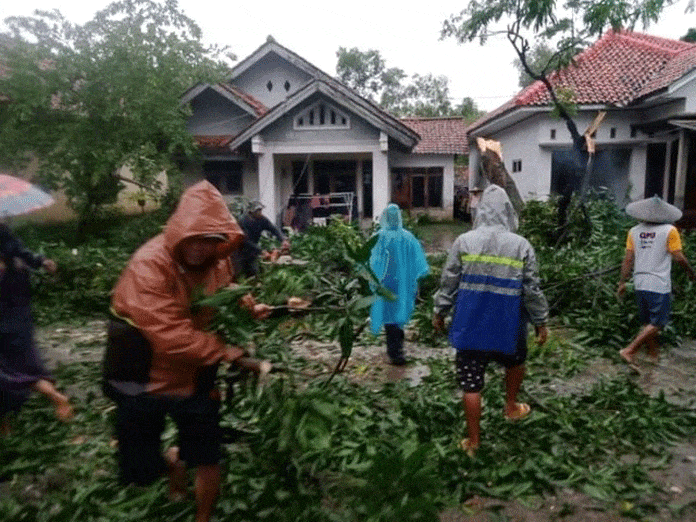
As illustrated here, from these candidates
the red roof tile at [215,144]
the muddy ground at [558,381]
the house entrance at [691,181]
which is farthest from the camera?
the red roof tile at [215,144]

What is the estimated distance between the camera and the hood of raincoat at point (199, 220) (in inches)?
97.5

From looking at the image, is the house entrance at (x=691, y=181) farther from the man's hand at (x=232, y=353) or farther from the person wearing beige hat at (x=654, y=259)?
the man's hand at (x=232, y=353)

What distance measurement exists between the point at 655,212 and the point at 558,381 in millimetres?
1881

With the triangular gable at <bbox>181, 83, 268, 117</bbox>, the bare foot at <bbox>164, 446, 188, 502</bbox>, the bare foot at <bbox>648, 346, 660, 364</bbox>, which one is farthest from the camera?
the triangular gable at <bbox>181, 83, 268, 117</bbox>

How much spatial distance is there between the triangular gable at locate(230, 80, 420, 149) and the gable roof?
348 cm

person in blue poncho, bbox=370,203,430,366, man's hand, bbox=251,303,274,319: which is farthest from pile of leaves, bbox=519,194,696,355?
man's hand, bbox=251,303,274,319

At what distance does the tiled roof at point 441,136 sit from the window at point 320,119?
4646 millimetres

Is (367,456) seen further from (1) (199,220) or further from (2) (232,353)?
(1) (199,220)

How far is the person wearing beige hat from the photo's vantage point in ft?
17.7

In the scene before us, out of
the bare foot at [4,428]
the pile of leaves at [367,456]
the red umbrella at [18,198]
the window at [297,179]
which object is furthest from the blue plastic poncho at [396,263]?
the window at [297,179]

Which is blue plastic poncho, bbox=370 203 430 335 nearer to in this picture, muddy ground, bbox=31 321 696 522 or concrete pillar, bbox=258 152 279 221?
muddy ground, bbox=31 321 696 522

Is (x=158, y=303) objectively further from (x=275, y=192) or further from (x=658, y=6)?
(x=275, y=192)

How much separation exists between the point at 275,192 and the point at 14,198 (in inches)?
567

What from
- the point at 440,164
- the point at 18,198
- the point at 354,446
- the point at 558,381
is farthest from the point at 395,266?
the point at 440,164
